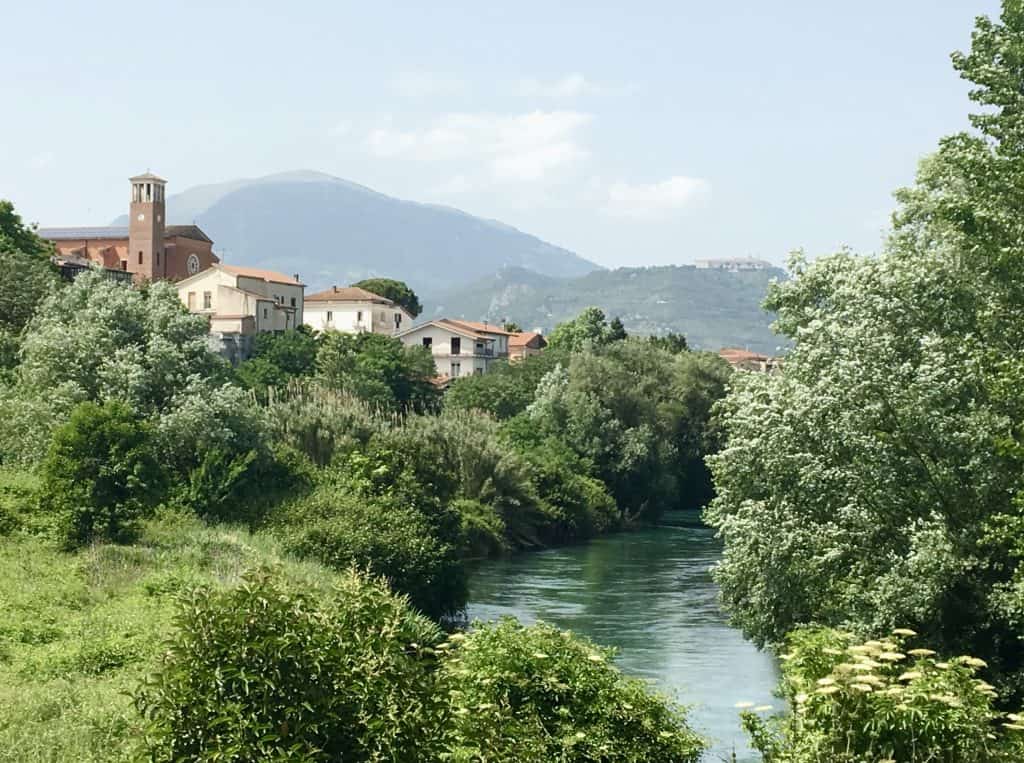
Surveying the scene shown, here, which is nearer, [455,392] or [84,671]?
[84,671]

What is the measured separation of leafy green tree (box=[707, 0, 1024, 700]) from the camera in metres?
26.2

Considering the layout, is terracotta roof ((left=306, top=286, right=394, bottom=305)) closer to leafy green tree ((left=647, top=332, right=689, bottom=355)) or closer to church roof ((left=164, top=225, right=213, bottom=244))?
church roof ((left=164, top=225, right=213, bottom=244))

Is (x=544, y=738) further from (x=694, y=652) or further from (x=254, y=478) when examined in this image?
(x=254, y=478)

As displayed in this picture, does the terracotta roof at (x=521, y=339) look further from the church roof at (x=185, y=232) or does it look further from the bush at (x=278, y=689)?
the bush at (x=278, y=689)

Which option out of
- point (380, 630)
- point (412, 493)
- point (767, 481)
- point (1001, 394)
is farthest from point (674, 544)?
point (380, 630)

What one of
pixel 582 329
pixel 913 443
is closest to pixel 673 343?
pixel 582 329

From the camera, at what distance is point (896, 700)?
1627cm

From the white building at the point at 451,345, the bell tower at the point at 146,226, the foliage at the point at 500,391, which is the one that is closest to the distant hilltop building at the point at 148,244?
the bell tower at the point at 146,226

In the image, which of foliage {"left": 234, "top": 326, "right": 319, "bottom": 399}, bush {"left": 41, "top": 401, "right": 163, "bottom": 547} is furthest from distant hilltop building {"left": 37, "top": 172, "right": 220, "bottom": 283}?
bush {"left": 41, "top": 401, "right": 163, "bottom": 547}

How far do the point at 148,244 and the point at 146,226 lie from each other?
1.90m

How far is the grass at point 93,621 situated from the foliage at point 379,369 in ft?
143

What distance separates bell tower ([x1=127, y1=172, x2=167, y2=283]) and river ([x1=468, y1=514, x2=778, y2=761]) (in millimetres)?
81930

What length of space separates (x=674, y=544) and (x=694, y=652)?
1210 inches

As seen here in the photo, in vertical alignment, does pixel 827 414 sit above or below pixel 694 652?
above
